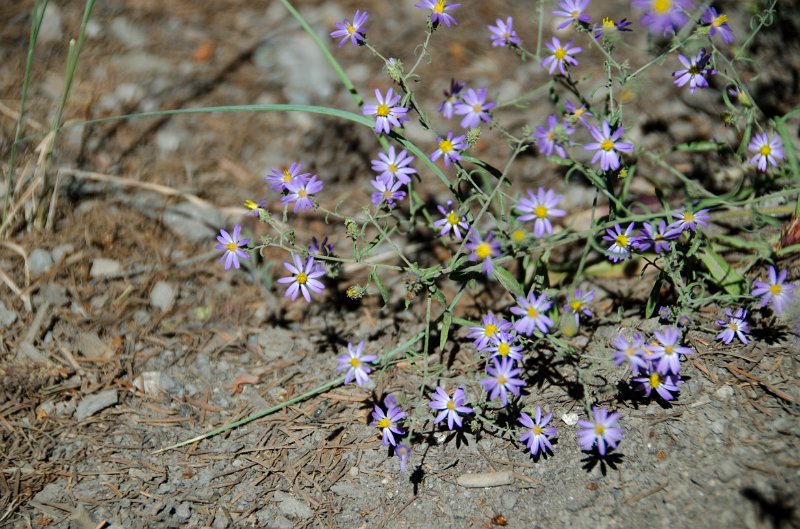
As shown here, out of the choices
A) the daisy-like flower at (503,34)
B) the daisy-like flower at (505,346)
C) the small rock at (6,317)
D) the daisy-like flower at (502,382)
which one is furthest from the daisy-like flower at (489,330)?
the small rock at (6,317)

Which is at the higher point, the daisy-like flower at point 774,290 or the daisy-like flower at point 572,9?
the daisy-like flower at point 572,9

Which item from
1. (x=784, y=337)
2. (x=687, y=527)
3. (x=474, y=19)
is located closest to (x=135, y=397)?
(x=687, y=527)

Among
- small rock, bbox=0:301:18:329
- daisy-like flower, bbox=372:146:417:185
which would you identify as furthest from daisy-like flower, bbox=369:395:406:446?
small rock, bbox=0:301:18:329

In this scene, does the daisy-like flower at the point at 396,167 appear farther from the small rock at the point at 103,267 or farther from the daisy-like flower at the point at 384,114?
the small rock at the point at 103,267

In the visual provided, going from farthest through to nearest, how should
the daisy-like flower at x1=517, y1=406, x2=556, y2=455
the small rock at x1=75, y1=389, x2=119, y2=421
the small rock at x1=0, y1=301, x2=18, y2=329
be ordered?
the small rock at x1=0, y1=301, x2=18, y2=329 < the small rock at x1=75, y1=389, x2=119, y2=421 < the daisy-like flower at x1=517, y1=406, x2=556, y2=455

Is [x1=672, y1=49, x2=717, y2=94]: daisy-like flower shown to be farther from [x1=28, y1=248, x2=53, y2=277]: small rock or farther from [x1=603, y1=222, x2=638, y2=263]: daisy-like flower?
[x1=28, y1=248, x2=53, y2=277]: small rock

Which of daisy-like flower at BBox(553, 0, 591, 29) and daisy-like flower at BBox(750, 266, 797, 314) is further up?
daisy-like flower at BBox(553, 0, 591, 29)
